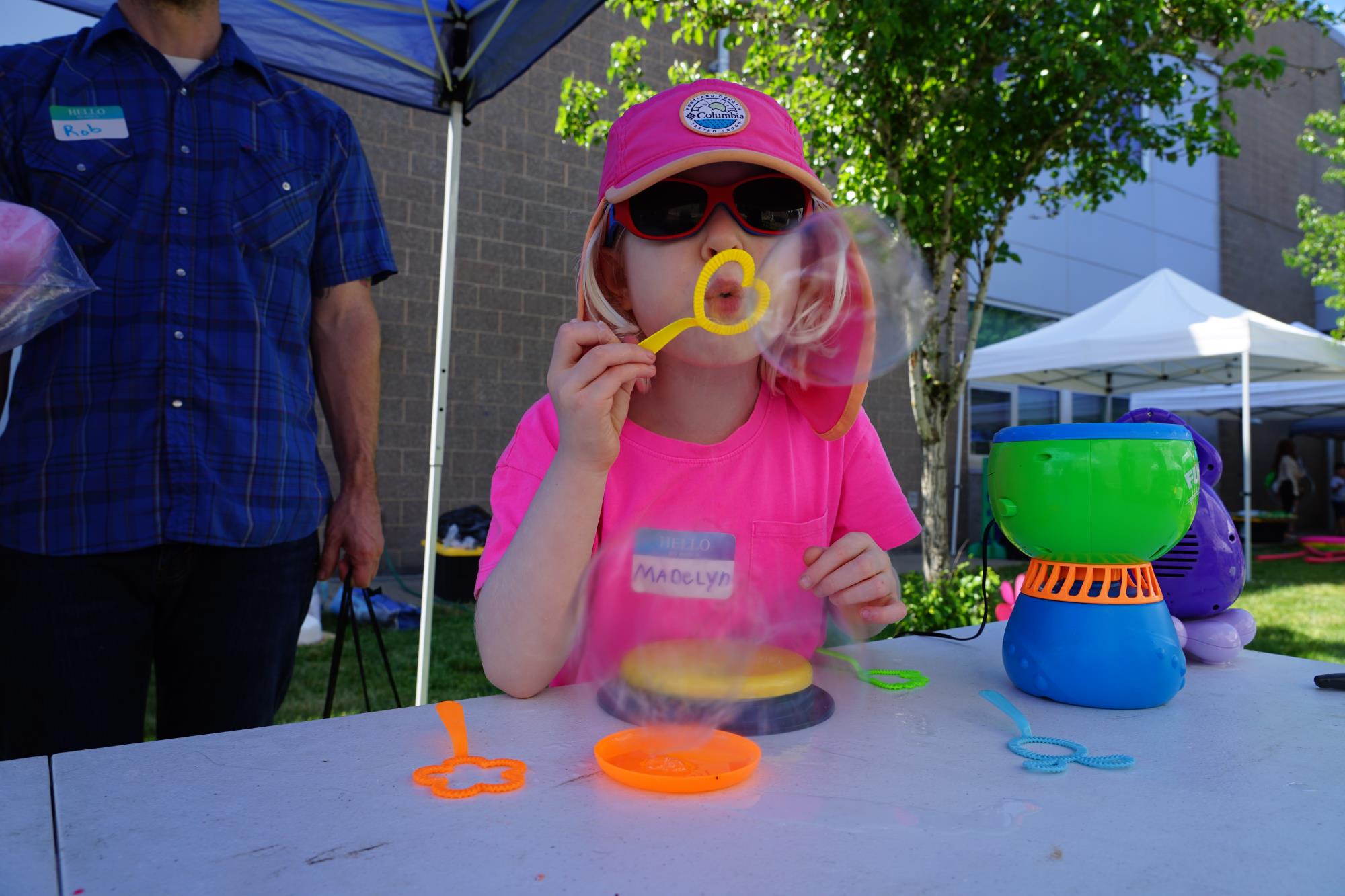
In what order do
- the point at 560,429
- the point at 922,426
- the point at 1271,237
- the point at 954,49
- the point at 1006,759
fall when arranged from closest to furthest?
1. the point at 1006,759
2. the point at 560,429
3. the point at 954,49
4. the point at 922,426
5. the point at 1271,237

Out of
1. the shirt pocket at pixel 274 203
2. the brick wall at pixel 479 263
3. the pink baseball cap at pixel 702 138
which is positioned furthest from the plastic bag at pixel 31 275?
the brick wall at pixel 479 263

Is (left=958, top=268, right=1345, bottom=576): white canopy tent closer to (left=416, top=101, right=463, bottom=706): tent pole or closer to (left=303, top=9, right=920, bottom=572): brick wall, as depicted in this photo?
(left=303, top=9, right=920, bottom=572): brick wall

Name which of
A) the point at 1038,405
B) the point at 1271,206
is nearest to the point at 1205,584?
the point at 1038,405

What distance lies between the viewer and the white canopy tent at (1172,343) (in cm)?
656

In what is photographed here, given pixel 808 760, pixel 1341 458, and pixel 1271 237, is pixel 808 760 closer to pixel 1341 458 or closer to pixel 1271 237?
pixel 1271 237

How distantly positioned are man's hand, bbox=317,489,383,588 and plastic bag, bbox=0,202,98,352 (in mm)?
646

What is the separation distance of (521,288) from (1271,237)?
1459 centimetres

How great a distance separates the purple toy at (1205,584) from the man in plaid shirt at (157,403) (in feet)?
5.01

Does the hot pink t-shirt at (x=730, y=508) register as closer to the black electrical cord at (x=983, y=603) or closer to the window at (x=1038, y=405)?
the black electrical cord at (x=983, y=603)

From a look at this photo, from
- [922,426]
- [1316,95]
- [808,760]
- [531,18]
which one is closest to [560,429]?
[808,760]

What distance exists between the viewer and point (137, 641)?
1.46 meters

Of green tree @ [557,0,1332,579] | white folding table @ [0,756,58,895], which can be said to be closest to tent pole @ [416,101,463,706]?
white folding table @ [0,756,58,895]

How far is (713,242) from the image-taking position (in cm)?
109

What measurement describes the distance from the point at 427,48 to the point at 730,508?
2.14 m
